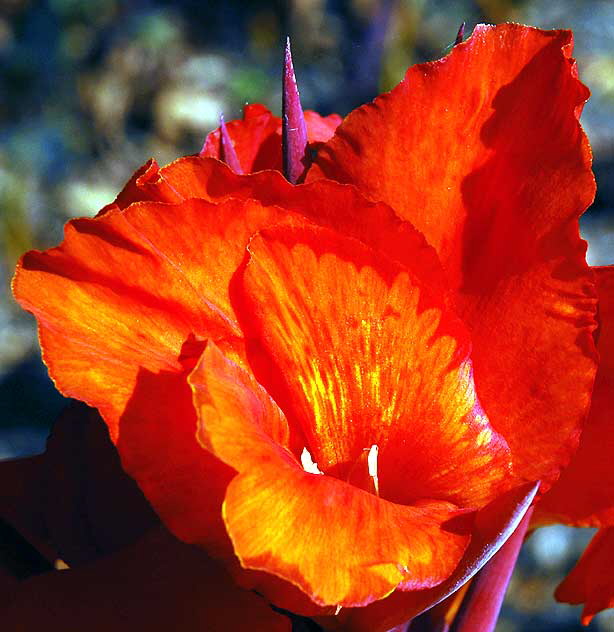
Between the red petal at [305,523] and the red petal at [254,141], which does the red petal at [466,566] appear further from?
the red petal at [254,141]

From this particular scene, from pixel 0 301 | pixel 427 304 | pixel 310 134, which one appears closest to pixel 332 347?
pixel 427 304

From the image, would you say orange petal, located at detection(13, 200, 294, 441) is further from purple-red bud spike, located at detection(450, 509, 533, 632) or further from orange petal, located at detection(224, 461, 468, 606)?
purple-red bud spike, located at detection(450, 509, 533, 632)

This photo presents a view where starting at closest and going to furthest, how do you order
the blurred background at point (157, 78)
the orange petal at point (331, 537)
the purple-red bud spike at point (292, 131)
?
the orange petal at point (331, 537) → the purple-red bud spike at point (292, 131) → the blurred background at point (157, 78)

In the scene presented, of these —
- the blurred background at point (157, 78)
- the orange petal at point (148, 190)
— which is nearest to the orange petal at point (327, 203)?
the orange petal at point (148, 190)

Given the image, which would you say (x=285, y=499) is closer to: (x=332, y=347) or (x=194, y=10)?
(x=332, y=347)

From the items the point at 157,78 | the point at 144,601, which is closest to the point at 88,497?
the point at 144,601

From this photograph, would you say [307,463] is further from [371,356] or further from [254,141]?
[254,141]

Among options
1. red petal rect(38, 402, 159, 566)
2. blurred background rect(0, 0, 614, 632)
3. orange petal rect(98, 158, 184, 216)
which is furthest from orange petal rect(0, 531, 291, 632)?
blurred background rect(0, 0, 614, 632)
